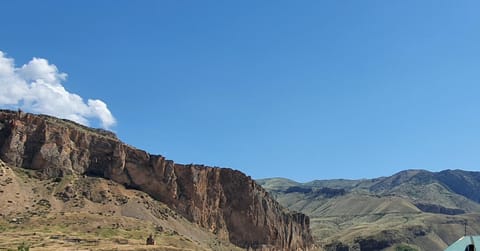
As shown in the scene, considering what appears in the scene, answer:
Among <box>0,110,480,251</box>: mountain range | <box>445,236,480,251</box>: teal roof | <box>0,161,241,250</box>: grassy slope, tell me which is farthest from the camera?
<box>0,110,480,251</box>: mountain range

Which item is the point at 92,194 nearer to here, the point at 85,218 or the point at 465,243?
the point at 85,218

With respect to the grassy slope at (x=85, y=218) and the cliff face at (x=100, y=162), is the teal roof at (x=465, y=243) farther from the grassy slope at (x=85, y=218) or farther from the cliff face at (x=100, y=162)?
the cliff face at (x=100, y=162)

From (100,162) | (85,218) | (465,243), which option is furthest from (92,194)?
(465,243)

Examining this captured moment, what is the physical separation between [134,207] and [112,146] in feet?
86.3

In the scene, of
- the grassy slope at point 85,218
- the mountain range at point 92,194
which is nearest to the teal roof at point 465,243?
the grassy slope at point 85,218

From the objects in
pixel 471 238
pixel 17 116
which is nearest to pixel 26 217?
pixel 17 116

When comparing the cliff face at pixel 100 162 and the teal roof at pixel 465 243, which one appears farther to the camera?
the cliff face at pixel 100 162

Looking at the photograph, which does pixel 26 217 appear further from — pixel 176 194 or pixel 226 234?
pixel 226 234

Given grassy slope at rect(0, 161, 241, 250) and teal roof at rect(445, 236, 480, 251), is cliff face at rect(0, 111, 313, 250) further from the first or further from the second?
teal roof at rect(445, 236, 480, 251)

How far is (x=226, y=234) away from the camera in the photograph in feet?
654

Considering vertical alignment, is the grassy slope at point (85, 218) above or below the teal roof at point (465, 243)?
above

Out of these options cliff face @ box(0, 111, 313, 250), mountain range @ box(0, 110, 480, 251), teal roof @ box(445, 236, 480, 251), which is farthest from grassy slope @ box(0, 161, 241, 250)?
teal roof @ box(445, 236, 480, 251)

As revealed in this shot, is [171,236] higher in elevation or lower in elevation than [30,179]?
lower

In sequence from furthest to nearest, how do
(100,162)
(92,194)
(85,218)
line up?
(100,162), (92,194), (85,218)
